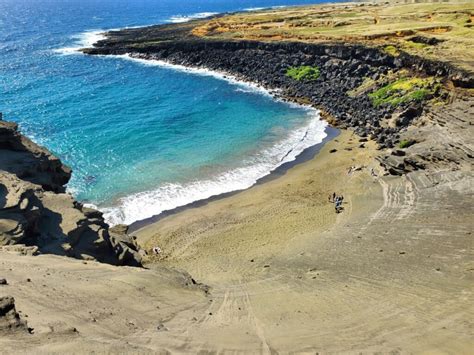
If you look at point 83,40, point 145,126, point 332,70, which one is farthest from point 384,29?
point 83,40

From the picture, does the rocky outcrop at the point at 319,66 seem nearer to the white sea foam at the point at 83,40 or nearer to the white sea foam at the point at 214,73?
the white sea foam at the point at 214,73

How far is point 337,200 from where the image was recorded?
32031 millimetres

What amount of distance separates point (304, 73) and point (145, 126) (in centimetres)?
2927

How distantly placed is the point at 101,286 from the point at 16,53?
3471 inches

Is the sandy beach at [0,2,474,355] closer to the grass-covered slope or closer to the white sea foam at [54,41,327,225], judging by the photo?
the white sea foam at [54,41,327,225]

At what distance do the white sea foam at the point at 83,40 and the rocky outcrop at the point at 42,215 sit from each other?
74106 millimetres

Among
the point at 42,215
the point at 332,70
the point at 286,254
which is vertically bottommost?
the point at 286,254

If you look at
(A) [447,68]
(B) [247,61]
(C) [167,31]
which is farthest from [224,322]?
(C) [167,31]

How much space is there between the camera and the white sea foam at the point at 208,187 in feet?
107

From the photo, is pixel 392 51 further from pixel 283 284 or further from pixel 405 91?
pixel 283 284

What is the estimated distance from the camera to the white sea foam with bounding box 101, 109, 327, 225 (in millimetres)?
32531

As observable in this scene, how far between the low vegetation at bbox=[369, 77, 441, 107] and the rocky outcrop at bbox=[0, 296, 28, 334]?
46394 millimetres

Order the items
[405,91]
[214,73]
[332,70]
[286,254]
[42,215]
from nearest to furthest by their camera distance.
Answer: [42,215]
[286,254]
[405,91]
[332,70]
[214,73]

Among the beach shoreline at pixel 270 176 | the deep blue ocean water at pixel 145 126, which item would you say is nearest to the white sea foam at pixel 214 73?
the deep blue ocean water at pixel 145 126
